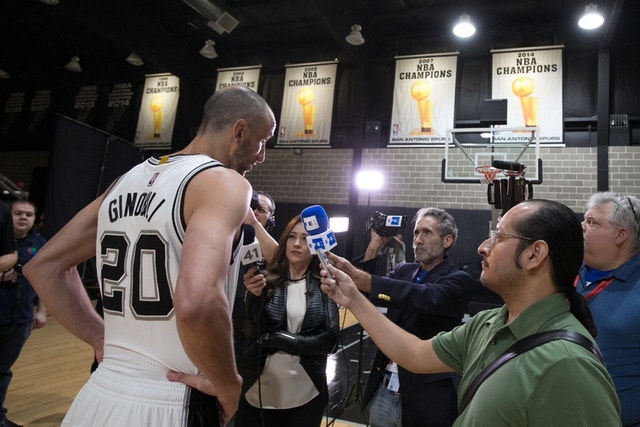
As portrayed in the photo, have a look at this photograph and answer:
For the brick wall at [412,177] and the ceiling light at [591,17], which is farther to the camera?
the brick wall at [412,177]

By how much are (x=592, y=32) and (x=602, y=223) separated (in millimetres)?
9152

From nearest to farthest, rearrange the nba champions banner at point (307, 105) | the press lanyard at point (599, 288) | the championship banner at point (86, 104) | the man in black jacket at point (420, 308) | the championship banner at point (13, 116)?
1. the press lanyard at point (599, 288)
2. the man in black jacket at point (420, 308)
3. the nba champions banner at point (307, 105)
4. the championship banner at point (86, 104)
5. the championship banner at point (13, 116)

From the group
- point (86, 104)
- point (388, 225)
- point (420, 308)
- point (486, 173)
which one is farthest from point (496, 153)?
point (86, 104)

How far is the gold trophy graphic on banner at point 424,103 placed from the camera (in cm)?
904

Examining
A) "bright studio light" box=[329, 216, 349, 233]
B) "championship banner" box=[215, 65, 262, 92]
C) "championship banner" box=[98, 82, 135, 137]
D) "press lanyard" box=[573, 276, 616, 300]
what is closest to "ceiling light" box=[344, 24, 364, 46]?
"championship banner" box=[215, 65, 262, 92]

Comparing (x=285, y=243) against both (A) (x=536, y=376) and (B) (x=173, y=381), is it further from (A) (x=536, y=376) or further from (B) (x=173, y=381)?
(A) (x=536, y=376)

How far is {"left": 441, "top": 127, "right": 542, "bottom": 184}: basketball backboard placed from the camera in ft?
24.5

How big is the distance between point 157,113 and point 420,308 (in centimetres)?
1067

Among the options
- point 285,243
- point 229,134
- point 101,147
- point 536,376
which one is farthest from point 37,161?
point 536,376

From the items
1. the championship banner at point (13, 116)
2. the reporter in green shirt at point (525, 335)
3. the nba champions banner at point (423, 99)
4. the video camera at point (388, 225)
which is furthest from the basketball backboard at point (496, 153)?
the championship banner at point (13, 116)

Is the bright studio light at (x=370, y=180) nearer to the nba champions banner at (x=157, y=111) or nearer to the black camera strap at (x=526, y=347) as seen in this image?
the nba champions banner at (x=157, y=111)

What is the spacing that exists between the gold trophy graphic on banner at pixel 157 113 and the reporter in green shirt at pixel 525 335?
1058cm

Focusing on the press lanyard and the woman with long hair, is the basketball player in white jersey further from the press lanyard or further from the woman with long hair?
the press lanyard

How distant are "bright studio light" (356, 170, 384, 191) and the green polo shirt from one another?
9125mm
